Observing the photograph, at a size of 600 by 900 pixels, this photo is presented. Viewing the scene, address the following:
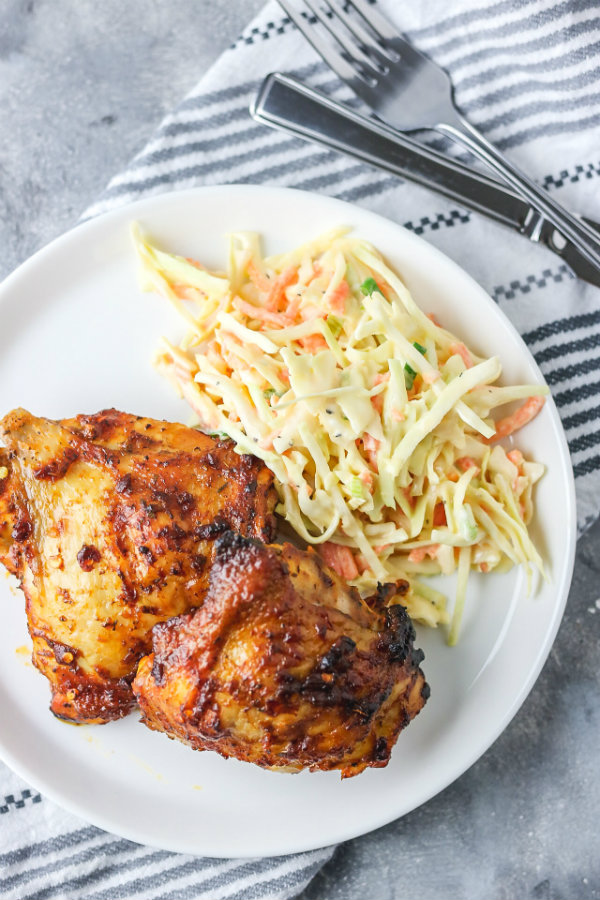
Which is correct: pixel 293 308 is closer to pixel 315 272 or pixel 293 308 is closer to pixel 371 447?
pixel 315 272

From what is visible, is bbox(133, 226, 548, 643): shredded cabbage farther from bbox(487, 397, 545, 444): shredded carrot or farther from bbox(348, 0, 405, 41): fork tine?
bbox(348, 0, 405, 41): fork tine

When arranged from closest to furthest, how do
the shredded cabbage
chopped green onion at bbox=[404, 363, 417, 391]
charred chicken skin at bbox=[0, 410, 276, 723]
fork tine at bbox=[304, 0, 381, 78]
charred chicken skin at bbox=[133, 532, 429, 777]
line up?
1. charred chicken skin at bbox=[133, 532, 429, 777]
2. charred chicken skin at bbox=[0, 410, 276, 723]
3. the shredded cabbage
4. chopped green onion at bbox=[404, 363, 417, 391]
5. fork tine at bbox=[304, 0, 381, 78]

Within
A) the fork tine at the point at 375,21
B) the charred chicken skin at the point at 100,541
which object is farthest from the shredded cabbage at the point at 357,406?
the fork tine at the point at 375,21

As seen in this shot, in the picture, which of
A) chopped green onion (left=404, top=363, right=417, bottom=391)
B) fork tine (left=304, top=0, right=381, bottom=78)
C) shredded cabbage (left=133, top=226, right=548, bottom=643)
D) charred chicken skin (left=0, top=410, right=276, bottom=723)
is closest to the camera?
charred chicken skin (left=0, top=410, right=276, bottom=723)

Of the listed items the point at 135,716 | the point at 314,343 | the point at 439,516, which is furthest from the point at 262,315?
the point at 135,716

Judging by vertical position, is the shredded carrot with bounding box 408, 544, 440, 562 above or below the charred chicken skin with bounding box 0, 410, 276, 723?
below

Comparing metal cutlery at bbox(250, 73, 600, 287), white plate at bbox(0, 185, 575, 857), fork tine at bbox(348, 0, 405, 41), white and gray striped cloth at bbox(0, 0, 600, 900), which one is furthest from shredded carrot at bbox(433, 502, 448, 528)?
fork tine at bbox(348, 0, 405, 41)
